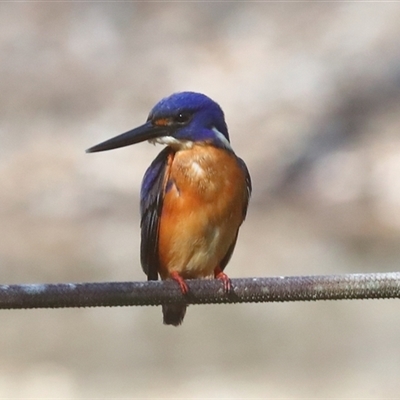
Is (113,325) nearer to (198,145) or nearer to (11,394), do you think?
(11,394)

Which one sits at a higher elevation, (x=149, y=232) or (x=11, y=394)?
(x=149, y=232)

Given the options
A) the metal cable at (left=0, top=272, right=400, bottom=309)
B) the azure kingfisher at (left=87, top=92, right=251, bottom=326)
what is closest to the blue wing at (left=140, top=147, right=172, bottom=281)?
the azure kingfisher at (left=87, top=92, right=251, bottom=326)

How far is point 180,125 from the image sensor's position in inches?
117

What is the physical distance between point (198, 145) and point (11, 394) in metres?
2.96

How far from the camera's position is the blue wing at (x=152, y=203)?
9.82 feet

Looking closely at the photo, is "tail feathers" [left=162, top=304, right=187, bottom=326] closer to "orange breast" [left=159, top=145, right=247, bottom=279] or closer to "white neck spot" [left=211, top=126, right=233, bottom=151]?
"orange breast" [left=159, top=145, right=247, bottom=279]

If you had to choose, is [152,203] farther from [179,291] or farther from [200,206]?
[179,291]

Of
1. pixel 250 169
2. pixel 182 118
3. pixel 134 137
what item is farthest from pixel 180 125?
pixel 250 169

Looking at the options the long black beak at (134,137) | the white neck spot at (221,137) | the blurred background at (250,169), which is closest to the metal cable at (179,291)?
the long black beak at (134,137)

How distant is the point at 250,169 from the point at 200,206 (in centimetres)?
401

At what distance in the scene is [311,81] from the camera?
25.2 ft

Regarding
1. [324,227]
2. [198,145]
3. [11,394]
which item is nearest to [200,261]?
[198,145]

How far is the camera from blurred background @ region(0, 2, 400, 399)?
570cm

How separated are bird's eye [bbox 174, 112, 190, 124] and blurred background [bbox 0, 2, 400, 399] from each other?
2.81m
